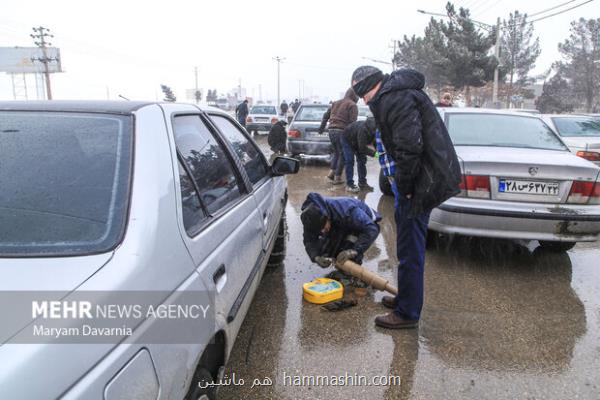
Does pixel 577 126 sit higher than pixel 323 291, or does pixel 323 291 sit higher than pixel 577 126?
pixel 577 126

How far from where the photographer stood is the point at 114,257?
48.7 inches

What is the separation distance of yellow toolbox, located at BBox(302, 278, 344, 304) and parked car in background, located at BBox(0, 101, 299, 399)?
50.4 inches

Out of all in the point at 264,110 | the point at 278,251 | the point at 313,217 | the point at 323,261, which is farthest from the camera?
the point at 264,110

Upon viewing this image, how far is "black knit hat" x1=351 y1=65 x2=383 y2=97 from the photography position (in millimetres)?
2818

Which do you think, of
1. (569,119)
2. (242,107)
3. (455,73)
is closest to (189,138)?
(569,119)

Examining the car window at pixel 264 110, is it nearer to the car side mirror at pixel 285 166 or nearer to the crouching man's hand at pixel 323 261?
the car side mirror at pixel 285 166

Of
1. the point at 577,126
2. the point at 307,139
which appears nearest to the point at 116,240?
the point at 307,139

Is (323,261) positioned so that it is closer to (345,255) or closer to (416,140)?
(345,255)

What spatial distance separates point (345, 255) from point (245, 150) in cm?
115

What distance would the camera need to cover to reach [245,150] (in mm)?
3371

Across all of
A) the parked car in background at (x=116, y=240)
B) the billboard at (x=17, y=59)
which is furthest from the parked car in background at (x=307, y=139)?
the billboard at (x=17, y=59)

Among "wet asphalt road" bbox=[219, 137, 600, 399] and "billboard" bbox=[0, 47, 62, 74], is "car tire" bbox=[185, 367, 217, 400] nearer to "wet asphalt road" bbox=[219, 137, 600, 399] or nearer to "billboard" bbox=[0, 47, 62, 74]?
"wet asphalt road" bbox=[219, 137, 600, 399]

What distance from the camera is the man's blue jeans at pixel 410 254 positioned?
9.43 feet

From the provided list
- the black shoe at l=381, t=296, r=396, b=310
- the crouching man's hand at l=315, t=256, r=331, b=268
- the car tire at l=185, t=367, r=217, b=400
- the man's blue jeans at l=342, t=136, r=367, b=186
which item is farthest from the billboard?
the car tire at l=185, t=367, r=217, b=400
